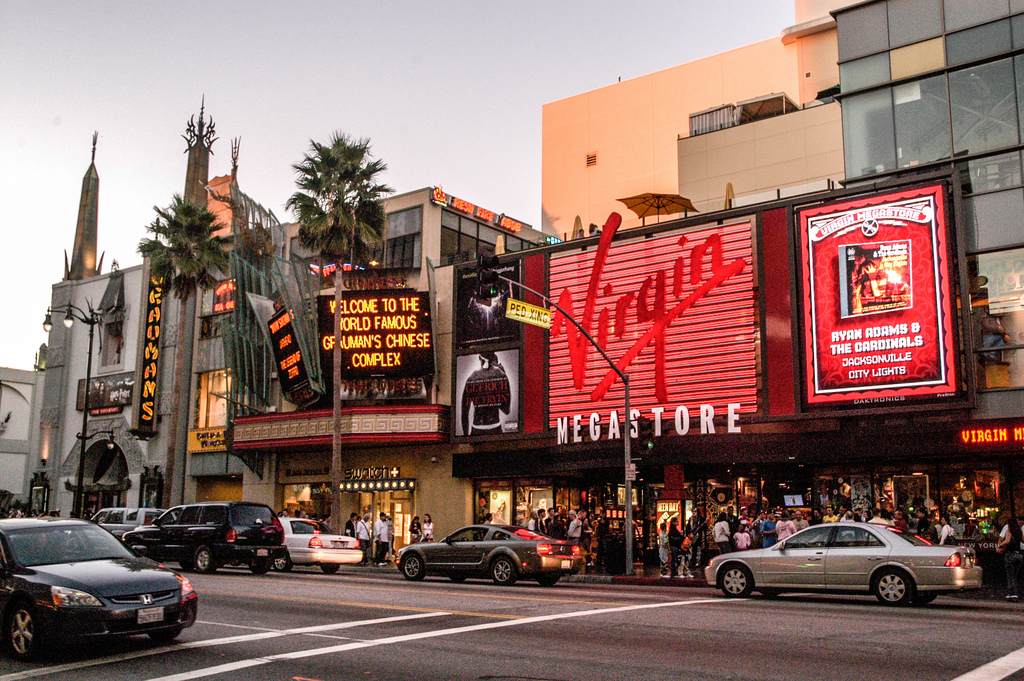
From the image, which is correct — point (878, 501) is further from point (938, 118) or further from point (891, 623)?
point (891, 623)

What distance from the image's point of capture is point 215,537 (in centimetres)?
2302

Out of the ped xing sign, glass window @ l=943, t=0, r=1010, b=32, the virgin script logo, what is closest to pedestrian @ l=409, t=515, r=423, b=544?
the virgin script logo

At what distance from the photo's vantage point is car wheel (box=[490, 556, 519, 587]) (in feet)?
68.1

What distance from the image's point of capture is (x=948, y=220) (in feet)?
85.0

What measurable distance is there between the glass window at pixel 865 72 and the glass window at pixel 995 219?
16.0 ft

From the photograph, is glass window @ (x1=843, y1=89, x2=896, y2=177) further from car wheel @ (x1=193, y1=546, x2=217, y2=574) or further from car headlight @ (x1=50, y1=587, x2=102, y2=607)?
car headlight @ (x1=50, y1=587, x2=102, y2=607)

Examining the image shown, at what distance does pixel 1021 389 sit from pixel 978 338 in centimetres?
187

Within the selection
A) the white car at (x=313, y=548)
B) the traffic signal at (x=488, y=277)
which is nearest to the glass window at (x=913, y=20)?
the traffic signal at (x=488, y=277)

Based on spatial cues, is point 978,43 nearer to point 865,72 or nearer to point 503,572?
point 865,72

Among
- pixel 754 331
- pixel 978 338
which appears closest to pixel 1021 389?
pixel 978 338

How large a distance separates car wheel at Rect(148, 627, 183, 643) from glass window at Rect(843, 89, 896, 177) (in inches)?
953

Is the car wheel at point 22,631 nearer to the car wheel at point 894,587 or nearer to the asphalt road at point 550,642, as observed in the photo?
the asphalt road at point 550,642

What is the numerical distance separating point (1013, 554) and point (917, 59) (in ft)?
50.3

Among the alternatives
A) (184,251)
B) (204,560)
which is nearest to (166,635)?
(204,560)
